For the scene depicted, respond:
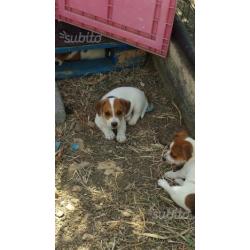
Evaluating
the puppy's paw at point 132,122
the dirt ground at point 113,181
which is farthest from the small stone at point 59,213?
the puppy's paw at point 132,122

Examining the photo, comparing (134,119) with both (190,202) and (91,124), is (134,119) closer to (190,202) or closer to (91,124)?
(91,124)

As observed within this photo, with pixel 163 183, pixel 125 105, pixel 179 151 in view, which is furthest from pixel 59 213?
pixel 125 105

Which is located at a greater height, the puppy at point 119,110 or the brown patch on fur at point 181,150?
the puppy at point 119,110

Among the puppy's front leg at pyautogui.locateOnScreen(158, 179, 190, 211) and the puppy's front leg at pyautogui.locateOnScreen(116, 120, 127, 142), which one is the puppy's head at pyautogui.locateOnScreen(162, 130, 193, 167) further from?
the puppy's front leg at pyautogui.locateOnScreen(116, 120, 127, 142)

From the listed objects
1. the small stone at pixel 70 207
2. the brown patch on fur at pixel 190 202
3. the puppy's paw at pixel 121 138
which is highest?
the puppy's paw at pixel 121 138

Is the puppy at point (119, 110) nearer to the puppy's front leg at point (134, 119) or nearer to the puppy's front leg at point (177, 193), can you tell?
the puppy's front leg at point (134, 119)

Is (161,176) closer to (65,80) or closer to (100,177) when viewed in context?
(100,177)

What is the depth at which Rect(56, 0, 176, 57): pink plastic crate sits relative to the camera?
4453 millimetres

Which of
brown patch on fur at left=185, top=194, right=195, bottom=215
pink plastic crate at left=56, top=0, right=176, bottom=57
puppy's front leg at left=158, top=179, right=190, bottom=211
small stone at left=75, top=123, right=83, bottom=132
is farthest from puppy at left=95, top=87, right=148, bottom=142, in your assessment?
brown patch on fur at left=185, top=194, right=195, bottom=215

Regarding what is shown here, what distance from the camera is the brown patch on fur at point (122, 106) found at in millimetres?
4473

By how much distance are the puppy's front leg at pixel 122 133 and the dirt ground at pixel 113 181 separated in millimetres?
63

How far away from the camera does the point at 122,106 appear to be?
14.8 ft

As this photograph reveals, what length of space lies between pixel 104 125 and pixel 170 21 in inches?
48.0

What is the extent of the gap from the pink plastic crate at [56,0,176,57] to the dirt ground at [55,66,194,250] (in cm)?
73
